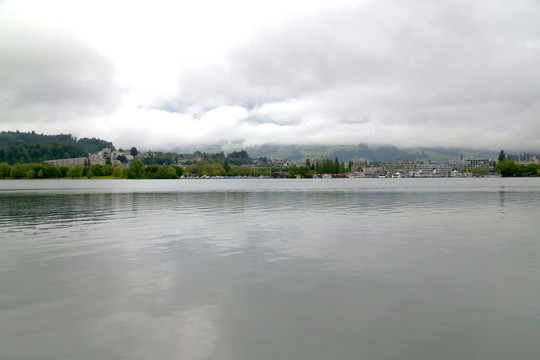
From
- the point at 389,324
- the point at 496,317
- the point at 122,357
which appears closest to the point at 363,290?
the point at 389,324

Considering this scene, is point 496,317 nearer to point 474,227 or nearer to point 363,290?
point 363,290

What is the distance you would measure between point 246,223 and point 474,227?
1649 centimetres

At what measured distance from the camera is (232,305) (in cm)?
1251

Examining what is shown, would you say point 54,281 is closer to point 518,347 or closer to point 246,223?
point 518,347

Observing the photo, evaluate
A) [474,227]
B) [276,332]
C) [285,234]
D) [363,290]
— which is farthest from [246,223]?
[276,332]

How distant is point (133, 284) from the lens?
49.1ft

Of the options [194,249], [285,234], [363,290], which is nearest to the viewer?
[363,290]

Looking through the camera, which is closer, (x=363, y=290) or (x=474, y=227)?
(x=363, y=290)

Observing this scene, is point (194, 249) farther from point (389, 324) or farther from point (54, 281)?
point (389, 324)

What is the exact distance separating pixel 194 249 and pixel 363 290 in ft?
34.8

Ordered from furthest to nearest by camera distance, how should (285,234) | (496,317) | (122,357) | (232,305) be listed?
(285,234) < (232,305) < (496,317) < (122,357)

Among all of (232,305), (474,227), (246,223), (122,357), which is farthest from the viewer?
(246,223)

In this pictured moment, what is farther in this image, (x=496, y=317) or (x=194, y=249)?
(x=194, y=249)

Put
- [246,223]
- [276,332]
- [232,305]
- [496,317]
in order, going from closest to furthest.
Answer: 1. [276,332]
2. [496,317]
3. [232,305]
4. [246,223]
